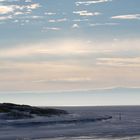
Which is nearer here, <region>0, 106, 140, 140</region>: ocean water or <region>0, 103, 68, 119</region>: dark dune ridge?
<region>0, 106, 140, 140</region>: ocean water

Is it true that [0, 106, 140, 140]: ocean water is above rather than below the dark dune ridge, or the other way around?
below

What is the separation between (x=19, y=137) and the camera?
64500 millimetres

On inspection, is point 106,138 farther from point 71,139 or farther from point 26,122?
point 26,122

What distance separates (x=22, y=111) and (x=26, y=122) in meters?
17.1

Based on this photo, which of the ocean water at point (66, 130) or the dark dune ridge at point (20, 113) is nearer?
the ocean water at point (66, 130)

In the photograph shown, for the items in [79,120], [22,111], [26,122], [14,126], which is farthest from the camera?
[22,111]

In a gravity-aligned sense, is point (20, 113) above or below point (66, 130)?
above

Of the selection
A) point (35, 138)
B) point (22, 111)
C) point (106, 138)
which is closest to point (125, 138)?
point (106, 138)

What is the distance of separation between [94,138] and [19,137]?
30.9 feet

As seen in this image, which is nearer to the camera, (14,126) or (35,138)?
(35,138)

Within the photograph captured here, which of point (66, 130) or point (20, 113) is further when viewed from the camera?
point (20, 113)

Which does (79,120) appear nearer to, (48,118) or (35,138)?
(48,118)

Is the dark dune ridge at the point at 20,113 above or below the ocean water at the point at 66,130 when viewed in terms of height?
above

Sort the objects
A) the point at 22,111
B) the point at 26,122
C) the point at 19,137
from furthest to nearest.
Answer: the point at 22,111, the point at 26,122, the point at 19,137
